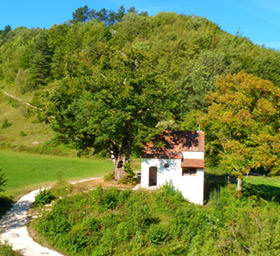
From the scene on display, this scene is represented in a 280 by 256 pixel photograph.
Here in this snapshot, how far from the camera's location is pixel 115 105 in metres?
26.6

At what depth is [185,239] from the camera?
2048 cm

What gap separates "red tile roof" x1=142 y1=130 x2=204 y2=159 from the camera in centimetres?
2653

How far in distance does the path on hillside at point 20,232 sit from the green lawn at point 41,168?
5360 mm

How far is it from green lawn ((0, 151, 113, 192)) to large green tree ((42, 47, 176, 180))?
5.10 meters

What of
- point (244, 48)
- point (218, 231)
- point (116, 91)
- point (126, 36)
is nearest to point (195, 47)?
point (244, 48)

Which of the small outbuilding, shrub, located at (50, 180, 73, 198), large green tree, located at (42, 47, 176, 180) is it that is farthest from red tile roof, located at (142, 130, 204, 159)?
shrub, located at (50, 180, 73, 198)

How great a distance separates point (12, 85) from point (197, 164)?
2914 inches

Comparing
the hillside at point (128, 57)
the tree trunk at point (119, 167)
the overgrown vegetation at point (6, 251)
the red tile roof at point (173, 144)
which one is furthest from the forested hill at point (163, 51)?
the overgrown vegetation at point (6, 251)

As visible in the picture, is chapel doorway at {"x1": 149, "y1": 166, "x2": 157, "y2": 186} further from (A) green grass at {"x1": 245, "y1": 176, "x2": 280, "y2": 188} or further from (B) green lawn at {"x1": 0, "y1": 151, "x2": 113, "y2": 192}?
(A) green grass at {"x1": 245, "y1": 176, "x2": 280, "y2": 188}

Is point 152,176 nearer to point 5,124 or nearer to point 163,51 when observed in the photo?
point 5,124

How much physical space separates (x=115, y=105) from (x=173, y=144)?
547cm

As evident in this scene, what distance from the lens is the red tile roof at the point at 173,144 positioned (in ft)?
87.0

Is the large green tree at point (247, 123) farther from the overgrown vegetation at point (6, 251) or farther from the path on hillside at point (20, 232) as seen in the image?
the overgrown vegetation at point (6, 251)

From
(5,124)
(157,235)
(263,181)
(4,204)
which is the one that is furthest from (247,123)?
(5,124)
